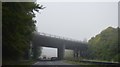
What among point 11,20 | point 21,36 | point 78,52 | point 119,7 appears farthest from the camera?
point 78,52

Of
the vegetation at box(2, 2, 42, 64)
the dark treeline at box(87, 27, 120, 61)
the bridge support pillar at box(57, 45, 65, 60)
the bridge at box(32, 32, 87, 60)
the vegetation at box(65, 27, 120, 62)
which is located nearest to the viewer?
the vegetation at box(2, 2, 42, 64)

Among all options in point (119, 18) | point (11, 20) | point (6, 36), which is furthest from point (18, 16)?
point (119, 18)

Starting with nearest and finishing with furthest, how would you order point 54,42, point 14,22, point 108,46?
1. point 14,22
2. point 108,46
3. point 54,42

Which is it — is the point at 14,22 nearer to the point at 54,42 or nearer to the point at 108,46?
the point at 108,46

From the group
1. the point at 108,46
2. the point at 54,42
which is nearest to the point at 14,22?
the point at 108,46

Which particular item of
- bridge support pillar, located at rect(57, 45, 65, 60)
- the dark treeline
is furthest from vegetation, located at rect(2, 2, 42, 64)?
bridge support pillar, located at rect(57, 45, 65, 60)

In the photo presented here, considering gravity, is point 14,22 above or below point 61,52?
below

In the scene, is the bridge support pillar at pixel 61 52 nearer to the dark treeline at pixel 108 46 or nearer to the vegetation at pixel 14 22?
the dark treeline at pixel 108 46

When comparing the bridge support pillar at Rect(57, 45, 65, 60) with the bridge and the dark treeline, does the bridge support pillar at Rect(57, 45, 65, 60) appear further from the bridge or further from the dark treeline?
the dark treeline

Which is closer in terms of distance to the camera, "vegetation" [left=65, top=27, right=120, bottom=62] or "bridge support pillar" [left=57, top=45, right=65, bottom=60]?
"vegetation" [left=65, top=27, right=120, bottom=62]

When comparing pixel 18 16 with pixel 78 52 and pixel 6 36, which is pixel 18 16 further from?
pixel 78 52

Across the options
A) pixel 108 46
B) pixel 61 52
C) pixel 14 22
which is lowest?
pixel 14 22

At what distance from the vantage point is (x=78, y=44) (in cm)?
11012

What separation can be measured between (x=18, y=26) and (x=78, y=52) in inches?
3909
